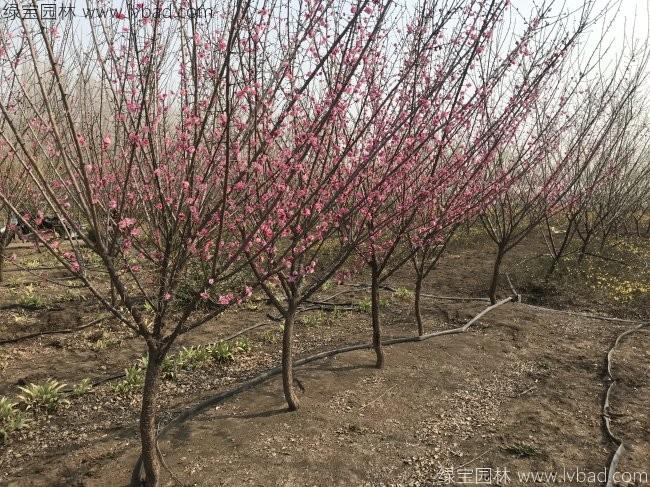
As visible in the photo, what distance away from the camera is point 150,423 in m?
2.99

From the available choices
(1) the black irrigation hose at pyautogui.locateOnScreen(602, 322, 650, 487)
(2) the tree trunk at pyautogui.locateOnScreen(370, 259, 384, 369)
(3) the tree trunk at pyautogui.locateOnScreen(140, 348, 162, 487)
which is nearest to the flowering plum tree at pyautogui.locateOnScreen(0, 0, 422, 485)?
(3) the tree trunk at pyautogui.locateOnScreen(140, 348, 162, 487)

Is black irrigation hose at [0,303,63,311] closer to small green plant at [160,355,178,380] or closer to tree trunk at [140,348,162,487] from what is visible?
small green plant at [160,355,178,380]

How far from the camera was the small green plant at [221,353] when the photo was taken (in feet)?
18.2

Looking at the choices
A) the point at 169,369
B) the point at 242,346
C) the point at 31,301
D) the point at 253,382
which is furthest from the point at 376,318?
the point at 31,301

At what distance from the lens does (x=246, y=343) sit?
19.6ft

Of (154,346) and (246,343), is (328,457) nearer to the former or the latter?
(154,346)

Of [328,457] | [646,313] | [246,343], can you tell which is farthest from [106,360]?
[646,313]

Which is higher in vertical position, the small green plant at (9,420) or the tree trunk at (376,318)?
the tree trunk at (376,318)

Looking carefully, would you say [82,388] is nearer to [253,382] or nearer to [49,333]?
[253,382]

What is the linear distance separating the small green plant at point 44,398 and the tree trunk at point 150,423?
188 cm

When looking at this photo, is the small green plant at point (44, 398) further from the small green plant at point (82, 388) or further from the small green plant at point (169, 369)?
the small green plant at point (169, 369)

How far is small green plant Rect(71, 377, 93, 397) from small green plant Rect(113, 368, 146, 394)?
0.25m

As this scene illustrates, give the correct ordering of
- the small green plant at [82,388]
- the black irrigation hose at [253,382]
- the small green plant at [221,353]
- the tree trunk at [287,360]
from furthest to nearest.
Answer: the small green plant at [221,353], the small green plant at [82,388], the tree trunk at [287,360], the black irrigation hose at [253,382]

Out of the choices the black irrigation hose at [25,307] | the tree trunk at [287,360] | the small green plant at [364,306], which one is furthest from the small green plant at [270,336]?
the black irrigation hose at [25,307]
